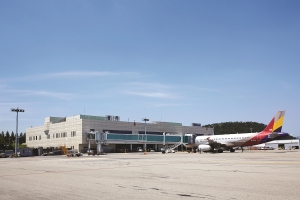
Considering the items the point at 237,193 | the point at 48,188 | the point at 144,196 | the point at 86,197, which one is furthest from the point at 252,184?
the point at 48,188

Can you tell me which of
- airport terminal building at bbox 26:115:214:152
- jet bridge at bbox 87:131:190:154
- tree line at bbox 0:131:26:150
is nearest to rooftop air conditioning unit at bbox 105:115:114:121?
airport terminal building at bbox 26:115:214:152

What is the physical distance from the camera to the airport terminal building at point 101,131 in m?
102

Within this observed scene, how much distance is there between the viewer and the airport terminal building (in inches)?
3996

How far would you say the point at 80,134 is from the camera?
330ft

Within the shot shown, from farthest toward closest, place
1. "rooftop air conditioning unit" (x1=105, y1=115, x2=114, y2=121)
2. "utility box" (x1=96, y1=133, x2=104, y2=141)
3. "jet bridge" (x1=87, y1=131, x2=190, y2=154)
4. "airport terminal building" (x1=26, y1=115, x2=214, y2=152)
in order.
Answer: "rooftop air conditioning unit" (x1=105, y1=115, x2=114, y2=121) → "airport terminal building" (x1=26, y1=115, x2=214, y2=152) → "jet bridge" (x1=87, y1=131, x2=190, y2=154) → "utility box" (x1=96, y1=133, x2=104, y2=141)

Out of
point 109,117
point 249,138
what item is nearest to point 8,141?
point 109,117

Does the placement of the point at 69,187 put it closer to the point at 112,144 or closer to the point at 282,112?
the point at 282,112

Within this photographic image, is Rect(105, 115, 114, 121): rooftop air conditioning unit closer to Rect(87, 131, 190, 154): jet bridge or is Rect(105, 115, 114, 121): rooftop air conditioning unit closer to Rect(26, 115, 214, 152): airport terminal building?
Rect(26, 115, 214, 152): airport terminal building

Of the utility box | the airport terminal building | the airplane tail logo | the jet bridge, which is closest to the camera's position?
the airplane tail logo

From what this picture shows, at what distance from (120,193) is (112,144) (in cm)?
9551

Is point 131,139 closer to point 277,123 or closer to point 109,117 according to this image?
point 109,117

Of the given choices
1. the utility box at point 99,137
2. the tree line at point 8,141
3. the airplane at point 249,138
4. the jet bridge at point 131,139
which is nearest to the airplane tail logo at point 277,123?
the airplane at point 249,138

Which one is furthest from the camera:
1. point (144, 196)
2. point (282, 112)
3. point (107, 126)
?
point (107, 126)

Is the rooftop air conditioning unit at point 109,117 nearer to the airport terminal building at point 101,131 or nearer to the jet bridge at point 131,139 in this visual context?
the airport terminal building at point 101,131
